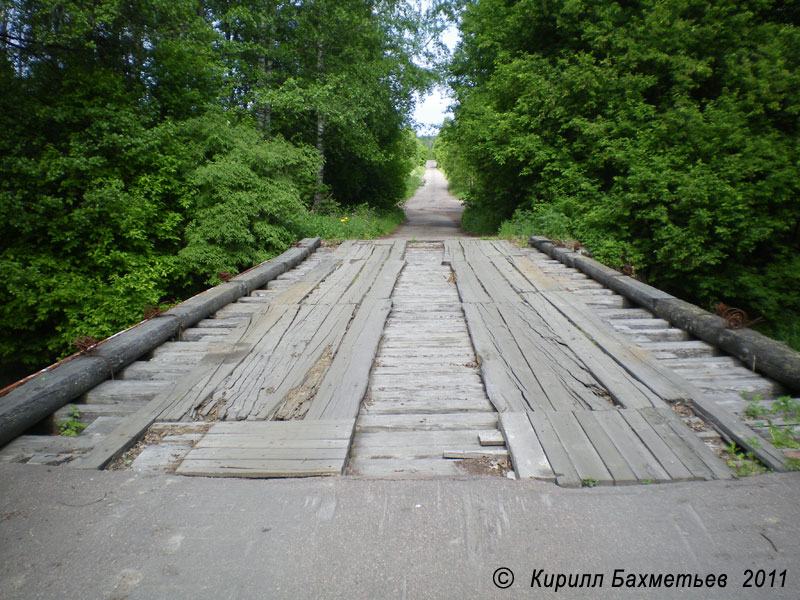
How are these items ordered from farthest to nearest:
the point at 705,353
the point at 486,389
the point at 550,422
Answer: the point at 705,353
the point at 486,389
the point at 550,422

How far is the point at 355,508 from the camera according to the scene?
2162 millimetres

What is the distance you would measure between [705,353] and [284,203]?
25.8 feet

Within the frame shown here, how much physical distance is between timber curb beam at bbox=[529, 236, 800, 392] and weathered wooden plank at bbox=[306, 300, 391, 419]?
8.57ft

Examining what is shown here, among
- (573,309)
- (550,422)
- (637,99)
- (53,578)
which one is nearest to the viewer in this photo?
(53,578)

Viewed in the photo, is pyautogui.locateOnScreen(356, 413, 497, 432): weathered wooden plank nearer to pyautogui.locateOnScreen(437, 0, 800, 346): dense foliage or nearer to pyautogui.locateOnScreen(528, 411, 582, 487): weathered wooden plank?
pyautogui.locateOnScreen(528, 411, 582, 487): weathered wooden plank

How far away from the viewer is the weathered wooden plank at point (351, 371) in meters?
3.01

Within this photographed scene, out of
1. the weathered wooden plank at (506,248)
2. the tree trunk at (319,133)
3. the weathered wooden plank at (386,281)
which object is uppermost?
the tree trunk at (319,133)

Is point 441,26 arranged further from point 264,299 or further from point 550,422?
point 550,422

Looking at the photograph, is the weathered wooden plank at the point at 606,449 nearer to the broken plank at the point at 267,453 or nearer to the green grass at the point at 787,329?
the broken plank at the point at 267,453

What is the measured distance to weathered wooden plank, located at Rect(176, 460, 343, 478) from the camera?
2410 mm

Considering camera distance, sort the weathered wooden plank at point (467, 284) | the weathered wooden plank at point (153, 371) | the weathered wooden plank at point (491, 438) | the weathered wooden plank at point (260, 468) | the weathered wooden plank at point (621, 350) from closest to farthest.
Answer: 1. the weathered wooden plank at point (260, 468)
2. the weathered wooden plank at point (491, 438)
3. the weathered wooden plank at point (621, 350)
4. the weathered wooden plank at point (153, 371)
5. the weathered wooden plank at point (467, 284)

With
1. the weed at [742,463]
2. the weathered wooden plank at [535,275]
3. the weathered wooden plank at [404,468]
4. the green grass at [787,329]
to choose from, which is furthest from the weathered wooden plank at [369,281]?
the green grass at [787,329]

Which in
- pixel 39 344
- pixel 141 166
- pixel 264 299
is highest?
pixel 141 166

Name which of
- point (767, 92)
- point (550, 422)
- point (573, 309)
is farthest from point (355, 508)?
point (767, 92)
